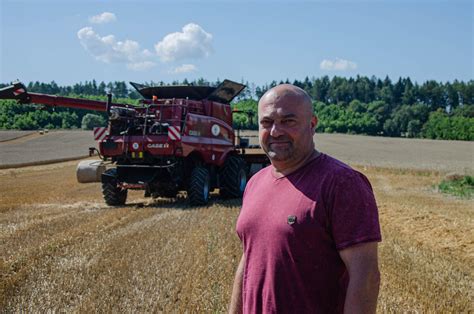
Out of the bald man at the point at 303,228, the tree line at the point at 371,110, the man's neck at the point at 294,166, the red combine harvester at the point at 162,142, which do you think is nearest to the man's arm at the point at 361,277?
the bald man at the point at 303,228

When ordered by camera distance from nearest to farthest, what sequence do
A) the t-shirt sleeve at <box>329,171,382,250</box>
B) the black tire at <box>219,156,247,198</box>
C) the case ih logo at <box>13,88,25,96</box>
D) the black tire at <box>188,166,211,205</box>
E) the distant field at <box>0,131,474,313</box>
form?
the t-shirt sleeve at <box>329,171,382,250</box>
the distant field at <box>0,131,474,313</box>
the case ih logo at <box>13,88,25,96</box>
the black tire at <box>188,166,211,205</box>
the black tire at <box>219,156,247,198</box>

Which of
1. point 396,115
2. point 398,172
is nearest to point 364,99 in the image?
point 396,115

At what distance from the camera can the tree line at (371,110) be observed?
72.1 metres

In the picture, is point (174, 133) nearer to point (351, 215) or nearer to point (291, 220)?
point (291, 220)

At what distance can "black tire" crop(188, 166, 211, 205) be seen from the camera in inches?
500

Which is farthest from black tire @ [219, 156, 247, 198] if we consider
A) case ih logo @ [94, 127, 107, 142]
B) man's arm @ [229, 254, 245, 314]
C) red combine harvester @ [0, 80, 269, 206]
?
man's arm @ [229, 254, 245, 314]

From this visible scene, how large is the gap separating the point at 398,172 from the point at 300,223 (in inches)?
1182

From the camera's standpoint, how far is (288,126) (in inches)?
99.4

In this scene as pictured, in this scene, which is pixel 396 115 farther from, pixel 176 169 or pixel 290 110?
pixel 290 110

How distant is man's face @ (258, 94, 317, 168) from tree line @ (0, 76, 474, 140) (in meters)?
43.9

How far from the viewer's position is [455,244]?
351 inches

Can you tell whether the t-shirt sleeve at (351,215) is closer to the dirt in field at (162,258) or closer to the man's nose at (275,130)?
the man's nose at (275,130)

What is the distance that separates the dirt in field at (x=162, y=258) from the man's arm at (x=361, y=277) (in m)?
2.69

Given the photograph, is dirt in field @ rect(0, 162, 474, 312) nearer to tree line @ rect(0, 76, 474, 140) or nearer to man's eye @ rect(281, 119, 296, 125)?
man's eye @ rect(281, 119, 296, 125)
